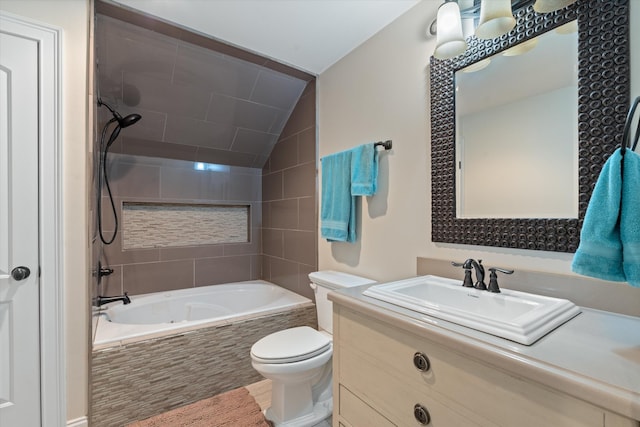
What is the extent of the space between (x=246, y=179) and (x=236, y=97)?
37.7 inches

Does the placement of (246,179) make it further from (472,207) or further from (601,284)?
(601,284)

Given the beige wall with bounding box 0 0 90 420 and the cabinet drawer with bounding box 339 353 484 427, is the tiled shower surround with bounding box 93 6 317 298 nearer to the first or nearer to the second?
the beige wall with bounding box 0 0 90 420

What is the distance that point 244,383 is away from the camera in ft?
6.59

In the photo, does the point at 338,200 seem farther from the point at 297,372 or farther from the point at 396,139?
the point at 297,372

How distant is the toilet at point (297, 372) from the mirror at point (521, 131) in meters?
0.92

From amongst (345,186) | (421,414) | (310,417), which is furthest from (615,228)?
(310,417)

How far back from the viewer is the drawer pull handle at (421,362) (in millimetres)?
852

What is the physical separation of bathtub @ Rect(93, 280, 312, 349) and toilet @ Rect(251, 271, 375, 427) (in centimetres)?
52

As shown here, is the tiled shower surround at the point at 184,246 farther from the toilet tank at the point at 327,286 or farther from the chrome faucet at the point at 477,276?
the chrome faucet at the point at 477,276

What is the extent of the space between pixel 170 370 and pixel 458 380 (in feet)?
5.62

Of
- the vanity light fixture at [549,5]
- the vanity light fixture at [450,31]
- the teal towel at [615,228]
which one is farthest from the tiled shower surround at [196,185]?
the teal towel at [615,228]

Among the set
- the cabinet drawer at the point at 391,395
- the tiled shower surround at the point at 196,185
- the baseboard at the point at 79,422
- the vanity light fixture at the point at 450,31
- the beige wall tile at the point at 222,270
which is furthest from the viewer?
the beige wall tile at the point at 222,270

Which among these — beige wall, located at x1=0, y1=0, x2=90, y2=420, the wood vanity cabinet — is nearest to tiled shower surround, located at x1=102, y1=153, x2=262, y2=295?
beige wall, located at x1=0, y1=0, x2=90, y2=420

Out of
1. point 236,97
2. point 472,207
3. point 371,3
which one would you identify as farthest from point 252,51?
point 472,207
